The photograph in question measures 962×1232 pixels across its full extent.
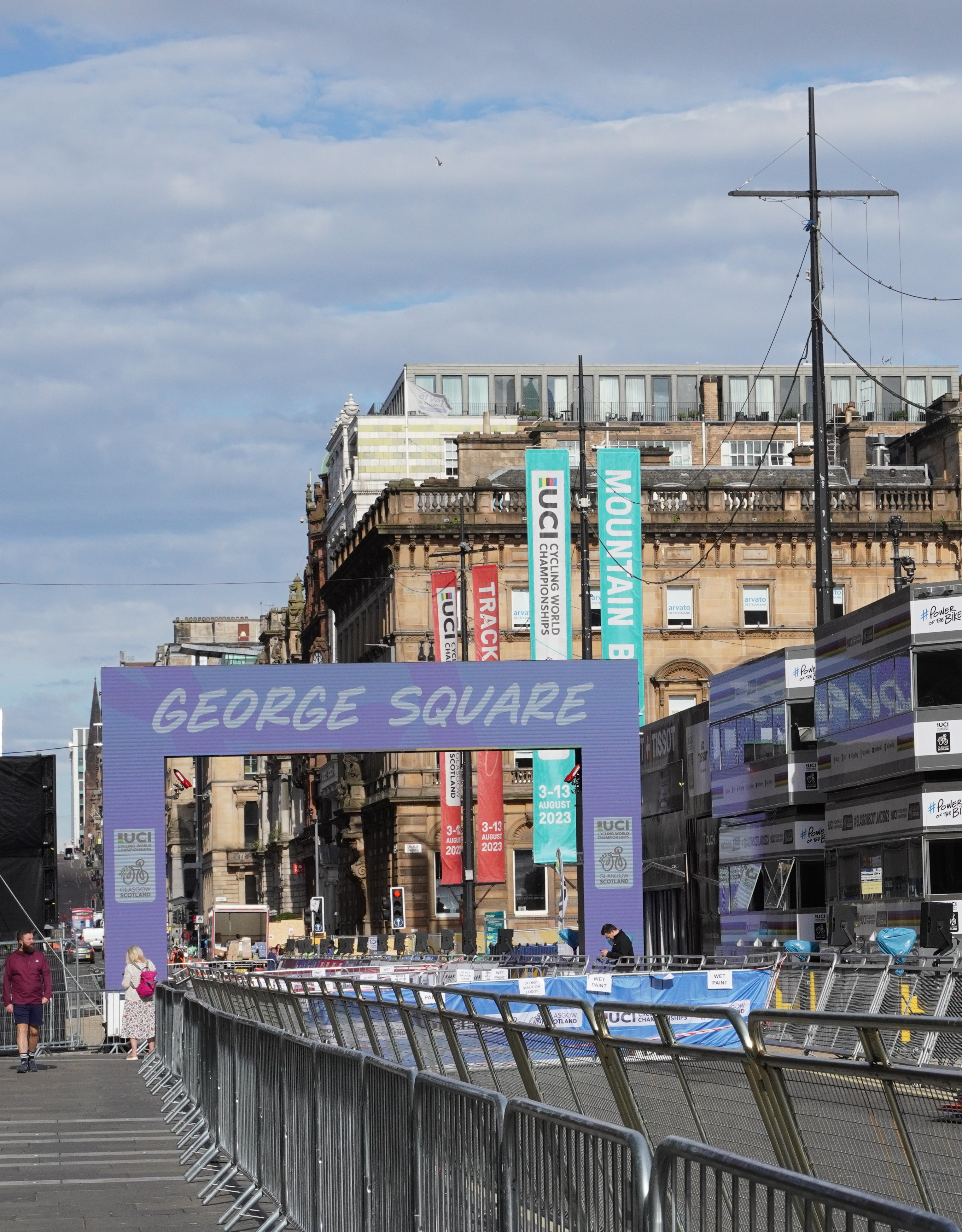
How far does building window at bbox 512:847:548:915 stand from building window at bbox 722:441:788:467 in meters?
37.8

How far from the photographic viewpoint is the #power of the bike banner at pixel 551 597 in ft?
160

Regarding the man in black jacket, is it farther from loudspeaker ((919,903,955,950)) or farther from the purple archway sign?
the purple archway sign

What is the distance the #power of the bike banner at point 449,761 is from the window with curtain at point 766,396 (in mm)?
54420

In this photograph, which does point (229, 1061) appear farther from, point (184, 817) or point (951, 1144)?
point (184, 817)

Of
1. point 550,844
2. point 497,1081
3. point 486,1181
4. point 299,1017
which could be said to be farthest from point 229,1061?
point 550,844

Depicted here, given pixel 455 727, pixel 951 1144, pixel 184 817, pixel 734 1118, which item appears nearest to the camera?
pixel 951 1144

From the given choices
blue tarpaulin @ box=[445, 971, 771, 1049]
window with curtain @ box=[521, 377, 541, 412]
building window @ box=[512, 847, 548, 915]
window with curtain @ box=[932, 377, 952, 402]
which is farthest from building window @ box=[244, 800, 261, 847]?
blue tarpaulin @ box=[445, 971, 771, 1049]

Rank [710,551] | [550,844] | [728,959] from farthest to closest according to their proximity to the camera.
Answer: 1. [710,551]
2. [550,844]
3. [728,959]

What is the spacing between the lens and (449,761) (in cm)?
5903

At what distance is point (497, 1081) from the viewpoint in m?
7.62

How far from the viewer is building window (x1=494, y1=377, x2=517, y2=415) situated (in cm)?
11100

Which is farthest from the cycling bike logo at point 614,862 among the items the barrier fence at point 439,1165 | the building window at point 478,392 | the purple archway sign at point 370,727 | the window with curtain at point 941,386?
the window with curtain at point 941,386

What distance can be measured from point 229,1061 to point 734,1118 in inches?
324

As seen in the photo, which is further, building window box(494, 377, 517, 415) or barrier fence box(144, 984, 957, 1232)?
building window box(494, 377, 517, 415)
